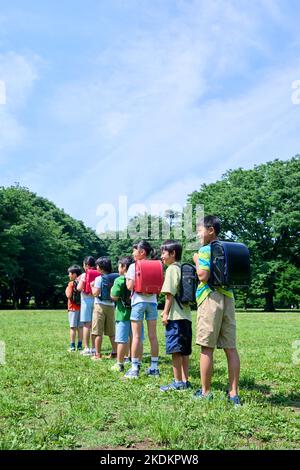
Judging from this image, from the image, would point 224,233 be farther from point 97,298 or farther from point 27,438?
point 27,438

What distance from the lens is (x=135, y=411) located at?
5094mm

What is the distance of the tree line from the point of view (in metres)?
47.2

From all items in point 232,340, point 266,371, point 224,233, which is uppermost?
point 224,233

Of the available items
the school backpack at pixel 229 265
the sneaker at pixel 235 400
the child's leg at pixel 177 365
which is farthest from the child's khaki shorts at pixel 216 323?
the child's leg at pixel 177 365

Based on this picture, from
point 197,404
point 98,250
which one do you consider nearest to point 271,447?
point 197,404

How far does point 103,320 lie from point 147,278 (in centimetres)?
247

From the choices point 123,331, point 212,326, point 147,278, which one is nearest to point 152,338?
point 123,331

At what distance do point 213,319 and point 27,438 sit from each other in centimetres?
232

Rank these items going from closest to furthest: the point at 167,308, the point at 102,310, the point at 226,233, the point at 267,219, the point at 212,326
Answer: the point at 212,326, the point at 167,308, the point at 102,310, the point at 267,219, the point at 226,233

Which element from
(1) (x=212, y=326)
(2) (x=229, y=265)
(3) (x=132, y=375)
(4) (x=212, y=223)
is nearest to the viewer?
(2) (x=229, y=265)

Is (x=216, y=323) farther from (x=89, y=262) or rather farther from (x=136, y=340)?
(x=89, y=262)

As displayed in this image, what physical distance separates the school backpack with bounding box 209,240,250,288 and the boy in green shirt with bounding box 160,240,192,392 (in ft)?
3.63

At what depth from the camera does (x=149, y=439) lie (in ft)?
14.0

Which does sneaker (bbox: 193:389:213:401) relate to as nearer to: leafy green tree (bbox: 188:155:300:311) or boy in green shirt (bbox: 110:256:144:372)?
boy in green shirt (bbox: 110:256:144:372)
